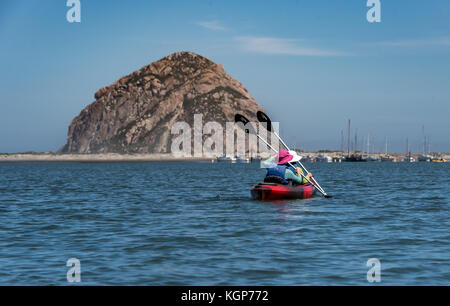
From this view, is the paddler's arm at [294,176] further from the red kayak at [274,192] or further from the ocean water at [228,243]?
the ocean water at [228,243]

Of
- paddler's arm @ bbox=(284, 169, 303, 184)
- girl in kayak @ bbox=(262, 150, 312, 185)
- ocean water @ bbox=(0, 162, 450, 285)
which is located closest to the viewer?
ocean water @ bbox=(0, 162, 450, 285)

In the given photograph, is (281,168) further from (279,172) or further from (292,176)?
(292,176)

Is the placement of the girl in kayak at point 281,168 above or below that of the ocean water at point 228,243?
above

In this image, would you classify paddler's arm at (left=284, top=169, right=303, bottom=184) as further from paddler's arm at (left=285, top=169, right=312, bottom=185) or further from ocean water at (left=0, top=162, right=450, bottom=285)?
ocean water at (left=0, top=162, right=450, bottom=285)

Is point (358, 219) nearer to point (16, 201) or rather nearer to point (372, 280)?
point (372, 280)

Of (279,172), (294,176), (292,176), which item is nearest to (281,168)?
(279,172)

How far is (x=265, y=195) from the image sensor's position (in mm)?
34812

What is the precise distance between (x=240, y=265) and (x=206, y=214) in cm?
1407

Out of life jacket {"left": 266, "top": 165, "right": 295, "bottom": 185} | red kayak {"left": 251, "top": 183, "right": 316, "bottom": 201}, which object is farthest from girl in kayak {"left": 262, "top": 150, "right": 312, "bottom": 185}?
red kayak {"left": 251, "top": 183, "right": 316, "bottom": 201}

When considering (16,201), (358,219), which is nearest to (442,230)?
(358,219)

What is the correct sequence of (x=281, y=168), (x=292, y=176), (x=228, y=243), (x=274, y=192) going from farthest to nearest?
(x=292, y=176) < (x=281, y=168) < (x=274, y=192) < (x=228, y=243)

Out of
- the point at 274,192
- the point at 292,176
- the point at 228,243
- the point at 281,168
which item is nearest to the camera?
the point at 228,243

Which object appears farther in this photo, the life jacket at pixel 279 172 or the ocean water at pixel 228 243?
the life jacket at pixel 279 172

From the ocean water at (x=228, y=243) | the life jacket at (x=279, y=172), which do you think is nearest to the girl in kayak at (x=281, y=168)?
the life jacket at (x=279, y=172)
